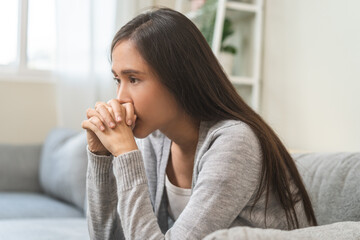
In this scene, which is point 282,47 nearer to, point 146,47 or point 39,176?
point 146,47

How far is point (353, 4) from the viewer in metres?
1.59

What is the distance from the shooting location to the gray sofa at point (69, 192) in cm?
74

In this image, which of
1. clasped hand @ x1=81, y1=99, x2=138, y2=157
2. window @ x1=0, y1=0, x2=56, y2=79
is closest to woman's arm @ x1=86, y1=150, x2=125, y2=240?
clasped hand @ x1=81, y1=99, x2=138, y2=157

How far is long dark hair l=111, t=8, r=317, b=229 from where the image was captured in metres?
0.98

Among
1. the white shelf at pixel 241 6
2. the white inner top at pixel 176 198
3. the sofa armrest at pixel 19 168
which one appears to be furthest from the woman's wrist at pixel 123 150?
the sofa armrest at pixel 19 168

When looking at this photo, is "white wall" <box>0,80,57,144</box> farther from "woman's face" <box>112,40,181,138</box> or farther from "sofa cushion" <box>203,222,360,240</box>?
"sofa cushion" <box>203,222,360,240</box>

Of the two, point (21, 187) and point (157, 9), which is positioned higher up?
point (157, 9)

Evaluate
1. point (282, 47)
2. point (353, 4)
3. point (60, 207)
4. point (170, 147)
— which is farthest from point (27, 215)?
point (353, 4)

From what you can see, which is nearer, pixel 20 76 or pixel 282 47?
pixel 282 47

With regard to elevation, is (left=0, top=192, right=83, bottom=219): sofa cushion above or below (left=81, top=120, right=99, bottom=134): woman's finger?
below

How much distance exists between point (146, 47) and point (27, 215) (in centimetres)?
121

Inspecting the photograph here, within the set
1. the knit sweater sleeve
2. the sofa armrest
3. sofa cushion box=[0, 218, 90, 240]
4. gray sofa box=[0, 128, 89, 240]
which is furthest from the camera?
the sofa armrest

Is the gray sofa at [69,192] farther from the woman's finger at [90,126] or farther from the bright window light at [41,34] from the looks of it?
the bright window light at [41,34]

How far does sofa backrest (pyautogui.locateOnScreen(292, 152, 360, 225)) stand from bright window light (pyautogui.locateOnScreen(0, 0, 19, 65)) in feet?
7.49
